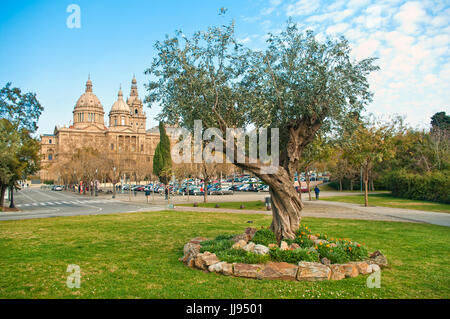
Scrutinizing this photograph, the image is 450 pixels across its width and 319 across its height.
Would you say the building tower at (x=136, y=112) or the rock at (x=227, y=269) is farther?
the building tower at (x=136, y=112)

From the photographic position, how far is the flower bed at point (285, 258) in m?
8.02

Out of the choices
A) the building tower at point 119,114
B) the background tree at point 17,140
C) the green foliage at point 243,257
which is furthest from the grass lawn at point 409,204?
the building tower at point 119,114

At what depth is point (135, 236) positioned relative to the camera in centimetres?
1397

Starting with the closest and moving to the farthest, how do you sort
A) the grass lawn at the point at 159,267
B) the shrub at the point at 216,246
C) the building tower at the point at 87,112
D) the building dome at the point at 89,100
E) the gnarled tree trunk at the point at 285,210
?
the grass lawn at the point at 159,267
the shrub at the point at 216,246
the gnarled tree trunk at the point at 285,210
the building tower at the point at 87,112
the building dome at the point at 89,100

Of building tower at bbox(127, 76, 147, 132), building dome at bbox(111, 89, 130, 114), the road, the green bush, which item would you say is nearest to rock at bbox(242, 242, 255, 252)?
the green bush

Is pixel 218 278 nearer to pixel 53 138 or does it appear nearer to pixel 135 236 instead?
pixel 135 236

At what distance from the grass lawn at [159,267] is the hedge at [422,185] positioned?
60.6ft

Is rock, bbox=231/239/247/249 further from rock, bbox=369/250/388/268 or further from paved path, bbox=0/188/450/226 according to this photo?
paved path, bbox=0/188/450/226

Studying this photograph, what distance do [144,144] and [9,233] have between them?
110 metres

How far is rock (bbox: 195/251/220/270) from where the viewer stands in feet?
28.9

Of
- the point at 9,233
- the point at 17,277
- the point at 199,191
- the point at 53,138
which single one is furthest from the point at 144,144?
the point at 17,277

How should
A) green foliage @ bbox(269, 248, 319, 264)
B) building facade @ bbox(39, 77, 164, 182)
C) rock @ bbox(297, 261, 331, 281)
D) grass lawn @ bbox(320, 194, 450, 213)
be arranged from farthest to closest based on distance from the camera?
building facade @ bbox(39, 77, 164, 182) < grass lawn @ bbox(320, 194, 450, 213) < green foliage @ bbox(269, 248, 319, 264) < rock @ bbox(297, 261, 331, 281)

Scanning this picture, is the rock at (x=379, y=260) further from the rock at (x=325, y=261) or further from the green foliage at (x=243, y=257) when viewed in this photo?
the green foliage at (x=243, y=257)

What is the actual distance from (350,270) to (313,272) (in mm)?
1045
